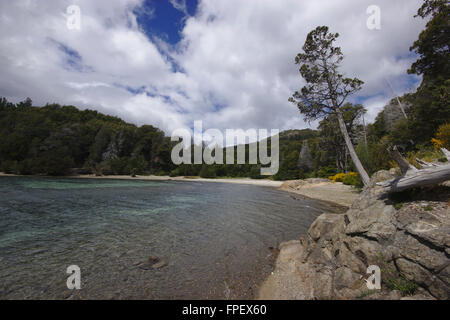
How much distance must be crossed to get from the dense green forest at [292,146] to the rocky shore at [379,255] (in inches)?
157

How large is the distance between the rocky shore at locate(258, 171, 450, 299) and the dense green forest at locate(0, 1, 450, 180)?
3986 mm

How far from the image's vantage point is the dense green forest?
1225 cm

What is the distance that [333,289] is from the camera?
330 cm

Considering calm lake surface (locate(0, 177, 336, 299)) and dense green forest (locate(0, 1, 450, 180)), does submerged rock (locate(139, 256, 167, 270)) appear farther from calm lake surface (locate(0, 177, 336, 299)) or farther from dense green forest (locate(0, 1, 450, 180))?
dense green forest (locate(0, 1, 450, 180))

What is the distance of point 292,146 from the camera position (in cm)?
7375

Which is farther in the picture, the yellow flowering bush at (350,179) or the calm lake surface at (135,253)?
the yellow flowering bush at (350,179)

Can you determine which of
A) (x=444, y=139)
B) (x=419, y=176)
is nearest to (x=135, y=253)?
(x=419, y=176)

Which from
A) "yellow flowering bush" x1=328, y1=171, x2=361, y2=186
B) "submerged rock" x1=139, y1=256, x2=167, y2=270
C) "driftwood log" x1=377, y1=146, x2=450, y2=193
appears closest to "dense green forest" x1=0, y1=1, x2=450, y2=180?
"yellow flowering bush" x1=328, y1=171, x2=361, y2=186

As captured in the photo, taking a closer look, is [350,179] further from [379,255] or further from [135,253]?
[135,253]

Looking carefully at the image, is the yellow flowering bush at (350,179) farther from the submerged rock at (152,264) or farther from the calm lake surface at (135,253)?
the submerged rock at (152,264)

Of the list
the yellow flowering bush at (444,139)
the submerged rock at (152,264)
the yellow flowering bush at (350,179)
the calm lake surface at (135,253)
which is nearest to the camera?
the calm lake surface at (135,253)

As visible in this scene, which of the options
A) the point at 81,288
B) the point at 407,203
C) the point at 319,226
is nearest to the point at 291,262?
the point at 319,226

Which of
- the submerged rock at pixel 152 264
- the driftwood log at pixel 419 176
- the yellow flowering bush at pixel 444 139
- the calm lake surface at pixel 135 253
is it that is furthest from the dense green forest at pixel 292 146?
the submerged rock at pixel 152 264

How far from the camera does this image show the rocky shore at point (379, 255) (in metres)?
2.62
